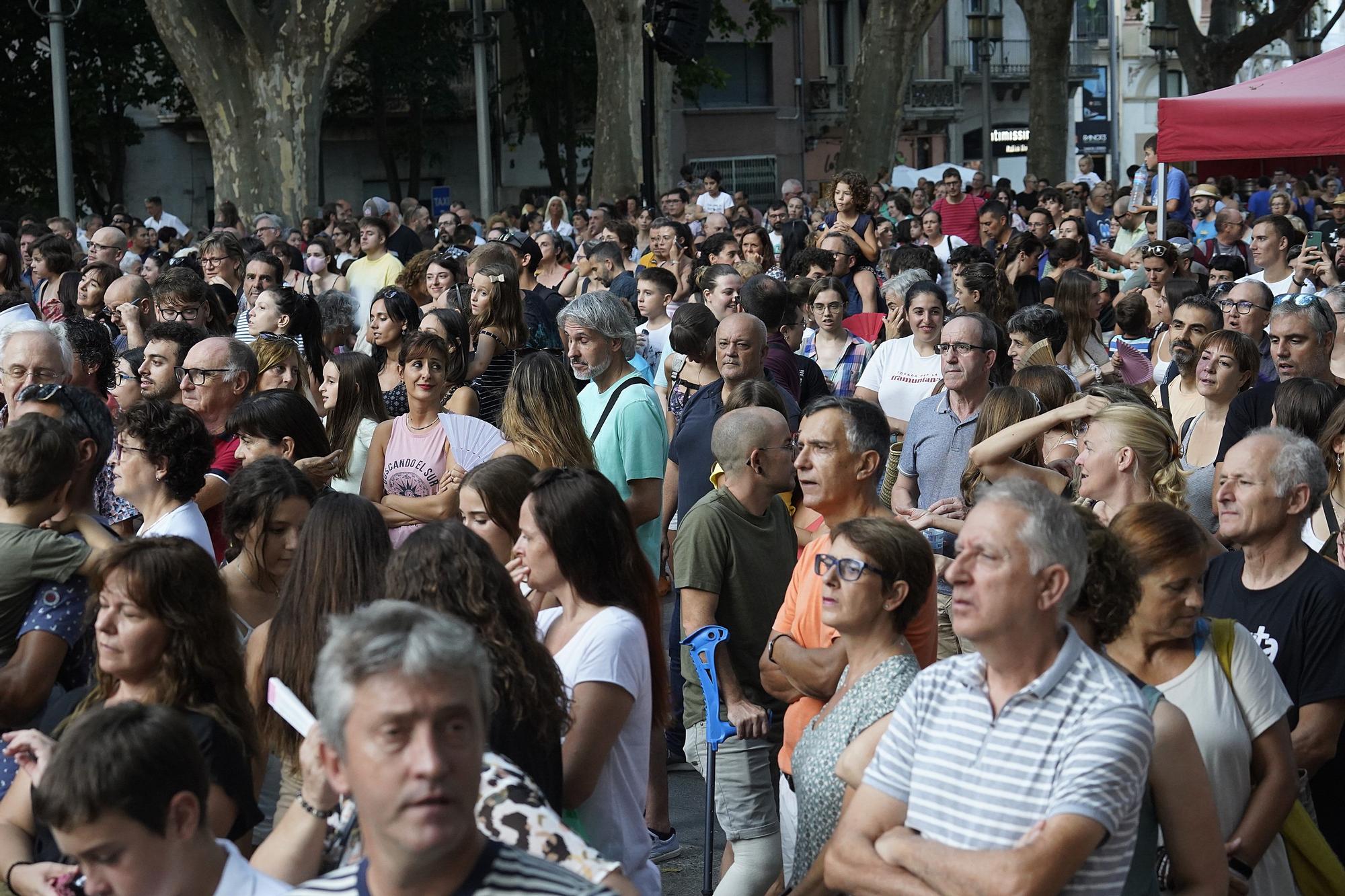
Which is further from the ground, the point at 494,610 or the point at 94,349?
the point at 94,349

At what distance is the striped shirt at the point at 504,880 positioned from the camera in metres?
2.25

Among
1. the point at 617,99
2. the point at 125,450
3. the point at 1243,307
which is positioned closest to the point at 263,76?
the point at 617,99

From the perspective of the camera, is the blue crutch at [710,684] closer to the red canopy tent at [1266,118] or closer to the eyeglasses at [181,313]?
the eyeglasses at [181,313]

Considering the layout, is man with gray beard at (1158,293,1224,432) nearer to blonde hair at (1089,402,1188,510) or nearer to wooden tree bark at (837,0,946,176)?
blonde hair at (1089,402,1188,510)

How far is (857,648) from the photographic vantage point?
146 inches

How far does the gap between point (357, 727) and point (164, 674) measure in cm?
121

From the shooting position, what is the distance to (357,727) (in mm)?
2254

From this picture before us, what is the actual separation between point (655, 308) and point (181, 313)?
283 cm

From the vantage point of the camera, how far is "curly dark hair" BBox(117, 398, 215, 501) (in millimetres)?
4652

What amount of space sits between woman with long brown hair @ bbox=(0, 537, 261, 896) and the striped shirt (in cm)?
Result: 93

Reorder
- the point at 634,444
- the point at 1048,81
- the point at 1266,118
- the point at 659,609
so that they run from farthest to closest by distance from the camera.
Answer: the point at 1048,81
the point at 1266,118
the point at 634,444
the point at 659,609

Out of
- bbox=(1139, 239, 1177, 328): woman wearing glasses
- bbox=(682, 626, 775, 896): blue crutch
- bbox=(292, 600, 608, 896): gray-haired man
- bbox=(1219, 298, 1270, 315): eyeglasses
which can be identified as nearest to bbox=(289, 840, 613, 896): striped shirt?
bbox=(292, 600, 608, 896): gray-haired man

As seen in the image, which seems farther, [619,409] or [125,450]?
[619,409]

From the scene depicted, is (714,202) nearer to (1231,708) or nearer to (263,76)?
(263,76)
